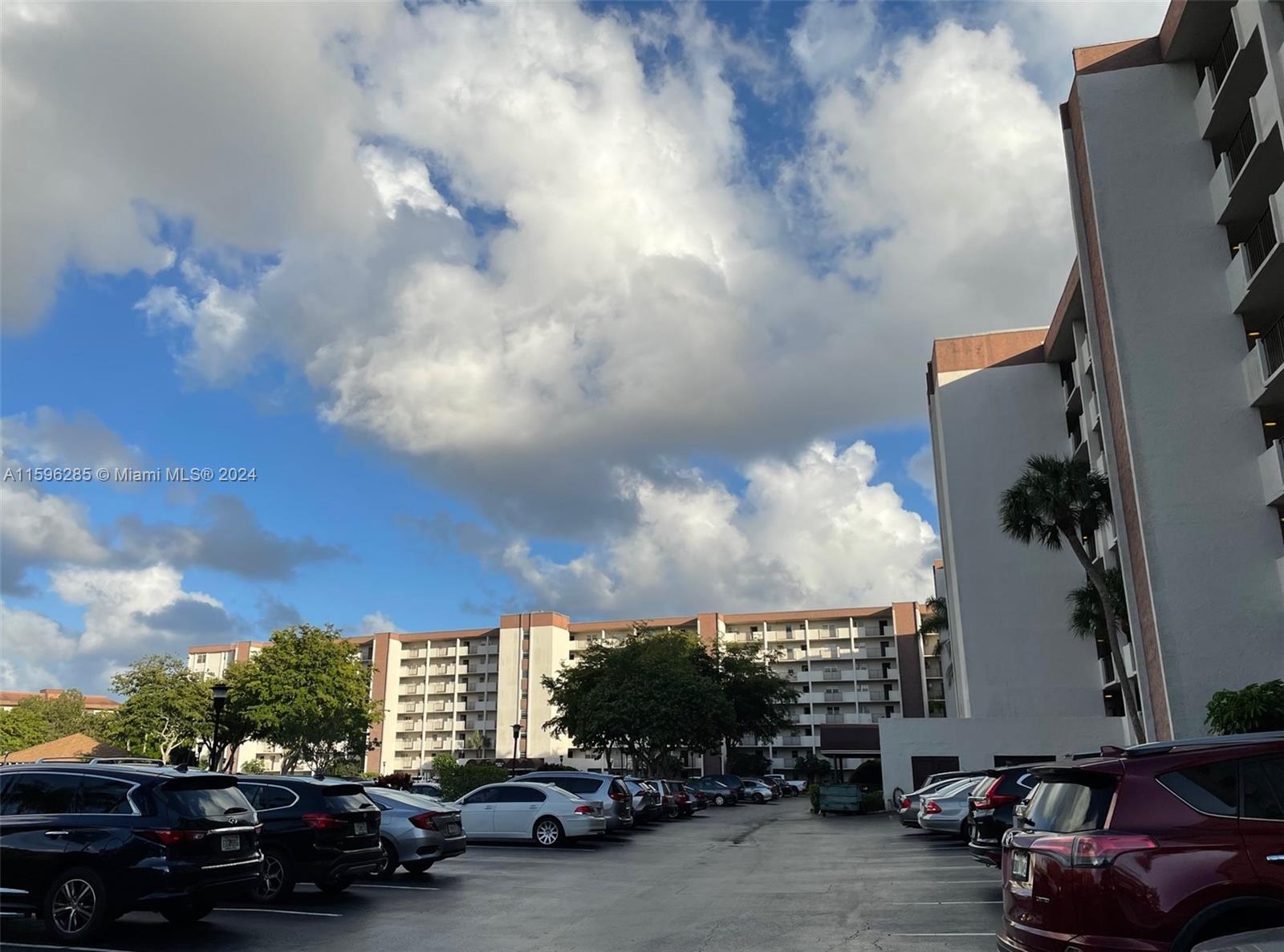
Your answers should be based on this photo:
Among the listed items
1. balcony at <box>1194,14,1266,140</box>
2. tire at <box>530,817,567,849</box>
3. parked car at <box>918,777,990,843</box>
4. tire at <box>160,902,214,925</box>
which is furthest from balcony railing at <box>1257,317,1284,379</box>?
tire at <box>160,902,214,925</box>

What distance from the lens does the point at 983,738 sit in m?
39.5

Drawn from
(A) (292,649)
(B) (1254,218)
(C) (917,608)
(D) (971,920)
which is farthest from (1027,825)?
(C) (917,608)

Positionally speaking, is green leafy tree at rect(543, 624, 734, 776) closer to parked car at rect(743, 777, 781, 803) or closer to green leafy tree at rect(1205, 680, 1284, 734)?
parked car at rect(743, 777, 781, 803)

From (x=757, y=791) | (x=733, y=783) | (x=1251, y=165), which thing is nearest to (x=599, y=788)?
(x=1251, y=165)

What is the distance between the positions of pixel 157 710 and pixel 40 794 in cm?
5291

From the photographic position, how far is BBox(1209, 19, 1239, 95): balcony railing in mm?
26797

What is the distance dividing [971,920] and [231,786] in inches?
330

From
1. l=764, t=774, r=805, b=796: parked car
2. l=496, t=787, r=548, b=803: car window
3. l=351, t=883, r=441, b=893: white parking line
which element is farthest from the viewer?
l=764, t=774, r=805, b=796: parked car

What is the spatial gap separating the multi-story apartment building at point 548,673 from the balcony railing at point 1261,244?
6448cm

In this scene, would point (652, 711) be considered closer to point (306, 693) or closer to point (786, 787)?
point (306, 693)

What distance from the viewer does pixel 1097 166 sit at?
28906 millimetres

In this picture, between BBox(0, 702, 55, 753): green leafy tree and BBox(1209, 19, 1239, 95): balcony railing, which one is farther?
BBox(0, 702, 55, 753): green leafy tree

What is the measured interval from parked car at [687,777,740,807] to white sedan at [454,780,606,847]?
29536 mm

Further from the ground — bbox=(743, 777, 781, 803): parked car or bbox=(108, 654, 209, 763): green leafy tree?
bbox=(108, 654, 209, 763): green leafy tree
